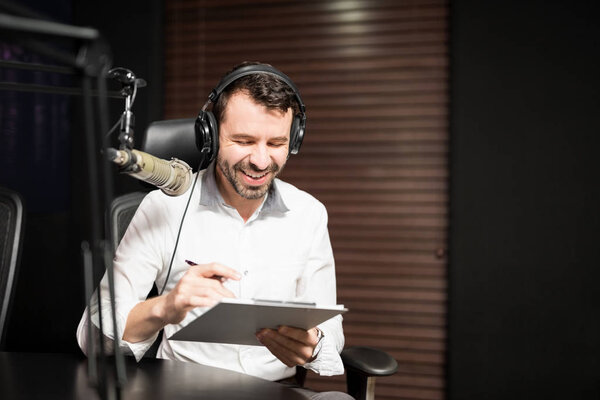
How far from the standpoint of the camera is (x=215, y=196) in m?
1.46

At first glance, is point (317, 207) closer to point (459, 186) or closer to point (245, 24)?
point (459, 186)

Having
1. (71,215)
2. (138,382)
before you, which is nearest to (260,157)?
(138,382)

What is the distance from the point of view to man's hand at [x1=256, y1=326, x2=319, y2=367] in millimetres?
1011

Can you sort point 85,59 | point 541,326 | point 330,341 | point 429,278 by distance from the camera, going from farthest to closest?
1. point 429,278
2. point 541,326
3. point 330,341
4. point 85,59

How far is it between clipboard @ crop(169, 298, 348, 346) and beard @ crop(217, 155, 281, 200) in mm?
445

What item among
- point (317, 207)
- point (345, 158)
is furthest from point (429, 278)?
point (317, 207)

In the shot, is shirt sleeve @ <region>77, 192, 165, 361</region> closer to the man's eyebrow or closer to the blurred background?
the man's eyebrow

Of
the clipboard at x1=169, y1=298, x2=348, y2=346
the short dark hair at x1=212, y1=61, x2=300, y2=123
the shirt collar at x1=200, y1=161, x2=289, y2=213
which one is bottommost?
the clipboard at x1=169, y1=298, x2=348, y2=346

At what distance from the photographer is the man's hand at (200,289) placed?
0.94m

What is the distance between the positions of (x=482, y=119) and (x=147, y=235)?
5.25 feet

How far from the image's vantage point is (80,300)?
2682mm

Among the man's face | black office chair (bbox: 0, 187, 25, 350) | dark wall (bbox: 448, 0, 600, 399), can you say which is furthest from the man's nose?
dark wall (bbox: 448, 0, 600, 399)

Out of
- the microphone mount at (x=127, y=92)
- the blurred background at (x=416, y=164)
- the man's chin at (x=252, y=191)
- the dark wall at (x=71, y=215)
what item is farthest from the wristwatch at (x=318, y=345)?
the dark wall at (x=71, y=215)

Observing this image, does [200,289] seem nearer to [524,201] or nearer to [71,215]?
[524,201]
